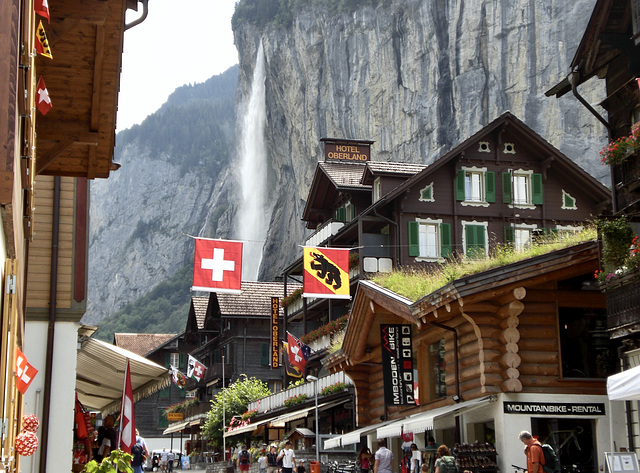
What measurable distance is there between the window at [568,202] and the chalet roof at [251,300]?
77.8 ft

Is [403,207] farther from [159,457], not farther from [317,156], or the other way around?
[317,156]

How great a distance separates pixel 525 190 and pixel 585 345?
21.0 meters

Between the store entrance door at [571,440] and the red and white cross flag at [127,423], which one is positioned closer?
the red and white cross flag at [127,423]

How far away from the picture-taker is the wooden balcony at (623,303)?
48.6ft

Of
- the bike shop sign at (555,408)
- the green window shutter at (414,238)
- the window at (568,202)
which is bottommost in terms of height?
the bike shop sign at (555,408)

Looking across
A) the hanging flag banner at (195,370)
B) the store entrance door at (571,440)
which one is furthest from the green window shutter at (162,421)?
the store entrance door at (571,440)

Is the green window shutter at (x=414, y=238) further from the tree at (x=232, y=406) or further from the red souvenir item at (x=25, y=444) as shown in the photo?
the red souvenir item at (x=25, y=444)

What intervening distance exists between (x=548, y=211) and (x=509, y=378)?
22.1 metres

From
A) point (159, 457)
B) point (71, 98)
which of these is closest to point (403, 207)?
point (71, 98)

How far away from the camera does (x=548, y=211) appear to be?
→ 38.4 meters

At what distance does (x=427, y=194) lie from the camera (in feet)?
125

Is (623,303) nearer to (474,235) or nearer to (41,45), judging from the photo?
(41,45)

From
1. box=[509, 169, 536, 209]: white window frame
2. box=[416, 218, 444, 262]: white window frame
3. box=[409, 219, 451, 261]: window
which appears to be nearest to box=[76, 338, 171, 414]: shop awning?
box=[409, 219, 451, 261]: window

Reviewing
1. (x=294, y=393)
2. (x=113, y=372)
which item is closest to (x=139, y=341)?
(x=294, y=393)
